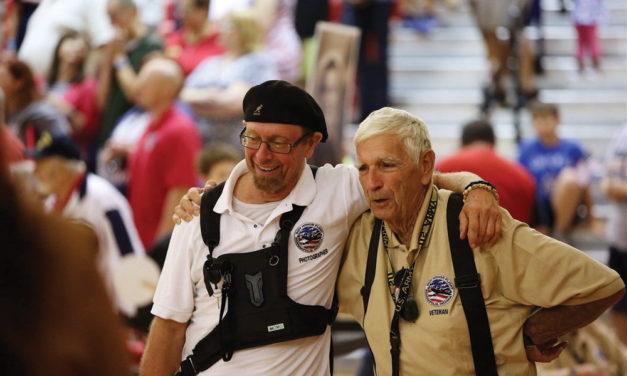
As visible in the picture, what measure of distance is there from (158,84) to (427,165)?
12.9 ft

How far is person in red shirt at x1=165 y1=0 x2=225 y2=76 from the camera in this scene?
774 cm

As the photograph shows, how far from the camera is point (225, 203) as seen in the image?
3121 mm

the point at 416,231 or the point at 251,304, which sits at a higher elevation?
the point at 416,231

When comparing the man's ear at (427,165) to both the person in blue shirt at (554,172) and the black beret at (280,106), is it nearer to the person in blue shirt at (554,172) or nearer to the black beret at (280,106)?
the black beret at (280,106)

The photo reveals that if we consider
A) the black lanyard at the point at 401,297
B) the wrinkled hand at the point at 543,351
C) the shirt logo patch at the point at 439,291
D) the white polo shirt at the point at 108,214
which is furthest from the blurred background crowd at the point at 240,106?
the wrinkled hand at the point at 543,351

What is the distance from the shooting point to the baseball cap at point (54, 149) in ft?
18.8

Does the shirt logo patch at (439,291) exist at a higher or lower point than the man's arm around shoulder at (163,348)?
higher

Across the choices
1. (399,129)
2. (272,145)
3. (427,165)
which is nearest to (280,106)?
(272,145)

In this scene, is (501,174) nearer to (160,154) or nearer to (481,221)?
(481,221)

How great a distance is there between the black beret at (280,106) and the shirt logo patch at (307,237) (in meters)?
0.37

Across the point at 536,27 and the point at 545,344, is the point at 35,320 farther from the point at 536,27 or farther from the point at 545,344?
the point at 536,27

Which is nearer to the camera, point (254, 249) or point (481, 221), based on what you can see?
point (481, 221)

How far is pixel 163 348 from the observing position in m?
3.10

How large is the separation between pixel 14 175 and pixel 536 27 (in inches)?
417
